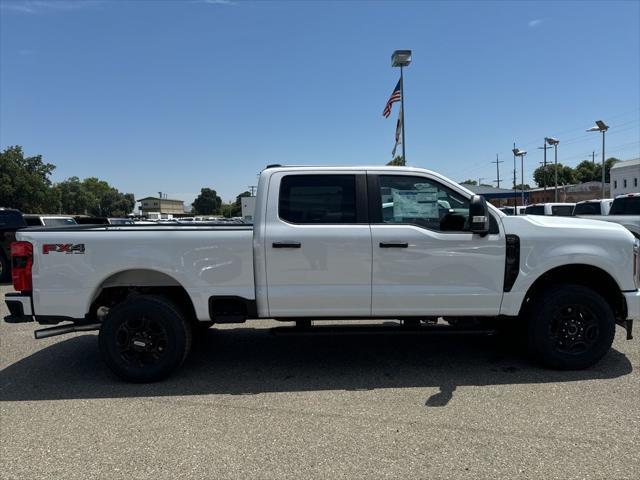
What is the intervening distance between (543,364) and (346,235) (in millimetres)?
2378

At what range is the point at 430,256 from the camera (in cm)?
457

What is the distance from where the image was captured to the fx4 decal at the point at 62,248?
14.8ft

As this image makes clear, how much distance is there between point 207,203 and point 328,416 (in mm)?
133748

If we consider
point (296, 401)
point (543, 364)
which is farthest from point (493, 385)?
point (296, 401)

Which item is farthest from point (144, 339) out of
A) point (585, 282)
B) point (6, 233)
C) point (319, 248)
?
point (6, 233)

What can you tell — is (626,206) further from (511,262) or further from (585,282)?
(511,262)

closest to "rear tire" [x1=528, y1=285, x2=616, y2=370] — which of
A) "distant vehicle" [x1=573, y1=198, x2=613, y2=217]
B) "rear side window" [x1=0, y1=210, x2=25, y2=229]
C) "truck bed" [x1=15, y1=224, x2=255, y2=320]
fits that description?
"truck bed" [x1=15, y1=224, x2=255, y2=320]

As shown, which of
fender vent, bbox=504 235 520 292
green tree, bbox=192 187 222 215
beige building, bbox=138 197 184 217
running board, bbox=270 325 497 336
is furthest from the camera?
beige building, bbox=138 197 184 217

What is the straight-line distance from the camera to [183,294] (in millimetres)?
4930

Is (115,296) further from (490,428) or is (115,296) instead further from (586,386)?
(586,386)

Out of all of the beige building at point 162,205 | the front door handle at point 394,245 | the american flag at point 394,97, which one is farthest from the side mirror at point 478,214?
the beige building at point 162,205

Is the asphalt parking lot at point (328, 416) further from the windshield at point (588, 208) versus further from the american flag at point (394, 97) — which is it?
the american flag at point (394, 97)

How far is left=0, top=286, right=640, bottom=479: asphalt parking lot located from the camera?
123 inches

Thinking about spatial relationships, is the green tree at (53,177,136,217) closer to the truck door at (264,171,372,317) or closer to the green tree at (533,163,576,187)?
the green tree at (533,163,576,187)
